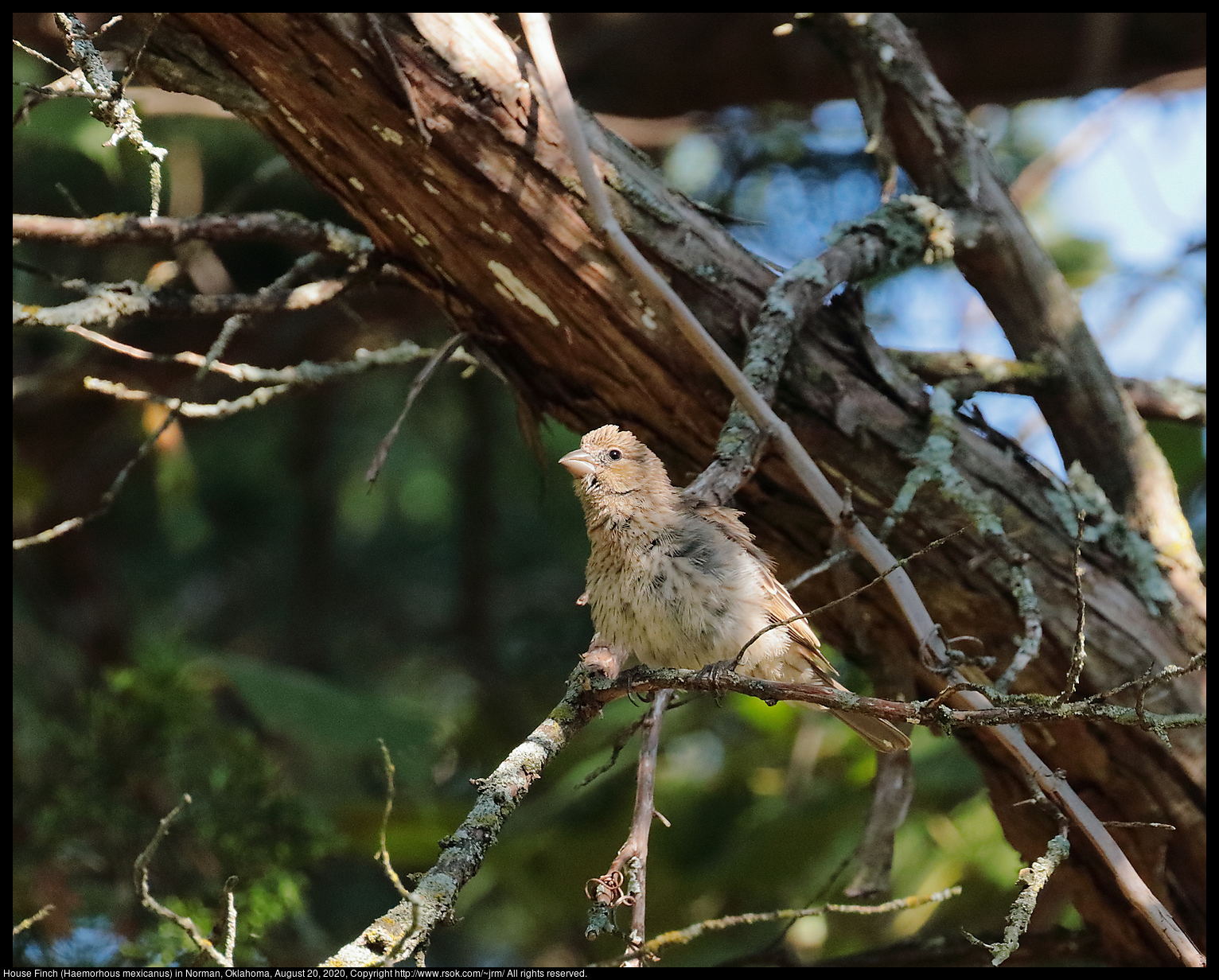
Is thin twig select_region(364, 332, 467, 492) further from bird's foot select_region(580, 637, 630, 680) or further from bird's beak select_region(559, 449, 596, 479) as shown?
bird's foot select_region(580, 637, 630, 680)

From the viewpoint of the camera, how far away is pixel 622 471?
120 inches

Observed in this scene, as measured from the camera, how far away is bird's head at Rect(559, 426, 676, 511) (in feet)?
10.0

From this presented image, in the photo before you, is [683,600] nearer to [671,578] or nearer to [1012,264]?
[671,578]

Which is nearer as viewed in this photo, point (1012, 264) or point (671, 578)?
point (671, 578)

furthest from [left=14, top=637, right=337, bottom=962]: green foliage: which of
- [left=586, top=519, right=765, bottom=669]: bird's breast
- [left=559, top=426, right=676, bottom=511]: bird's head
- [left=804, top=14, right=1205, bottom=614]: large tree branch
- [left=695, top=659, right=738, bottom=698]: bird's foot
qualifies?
[left=804, top=14, right=1205, bottom=614]: large tree branch

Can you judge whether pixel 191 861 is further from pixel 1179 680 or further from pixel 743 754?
pixel 1179 680

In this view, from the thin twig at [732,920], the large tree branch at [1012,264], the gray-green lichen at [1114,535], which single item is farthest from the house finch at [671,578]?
the large tree branch at [1012,264]

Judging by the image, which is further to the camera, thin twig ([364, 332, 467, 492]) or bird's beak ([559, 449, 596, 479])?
bird's beak ([559, 449, 596, 479])

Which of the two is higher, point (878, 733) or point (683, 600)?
point (683, 600)

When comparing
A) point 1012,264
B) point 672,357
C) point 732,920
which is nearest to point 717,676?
point 732,920

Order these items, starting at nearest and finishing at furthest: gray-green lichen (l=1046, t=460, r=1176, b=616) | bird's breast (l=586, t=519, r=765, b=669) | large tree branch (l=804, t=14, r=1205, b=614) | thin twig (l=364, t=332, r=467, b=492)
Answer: thin twig (l=364, t=332, r=467, b=492)
bird's breast (l=586, t=519, r=765, b=669)
gray-green lichen (l=1046, t=460, r=1176, b=616)
large tree branch (l=804, t=14, r=1205, b=614)

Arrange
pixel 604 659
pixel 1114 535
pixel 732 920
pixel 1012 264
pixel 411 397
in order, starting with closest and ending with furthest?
pixel 732 920 → pixel 604 659 → pixel 411 397 → pixel 1114 535 → pixel 1012 264

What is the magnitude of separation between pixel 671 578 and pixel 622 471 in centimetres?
36
